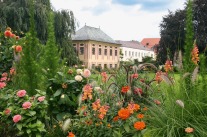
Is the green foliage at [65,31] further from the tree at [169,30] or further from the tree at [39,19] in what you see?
the tree at [169,30]

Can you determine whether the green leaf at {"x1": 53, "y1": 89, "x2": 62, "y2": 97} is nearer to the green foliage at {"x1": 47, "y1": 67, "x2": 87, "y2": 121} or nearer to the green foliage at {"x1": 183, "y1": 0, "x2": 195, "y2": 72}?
the green foliage at {"x1": 47, "y1": 67, "x2": 87, "y2": 121}

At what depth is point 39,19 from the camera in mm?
17062

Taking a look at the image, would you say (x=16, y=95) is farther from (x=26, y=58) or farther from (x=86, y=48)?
(x=86, y=48)

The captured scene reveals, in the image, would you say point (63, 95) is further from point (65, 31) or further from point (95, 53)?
point (95, 53)

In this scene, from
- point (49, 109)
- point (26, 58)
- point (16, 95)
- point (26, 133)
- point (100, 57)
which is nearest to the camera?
point (26, 133)

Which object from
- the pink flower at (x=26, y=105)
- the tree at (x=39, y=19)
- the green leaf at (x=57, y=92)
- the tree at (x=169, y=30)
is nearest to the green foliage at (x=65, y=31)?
the tree at (x=39, y=19)

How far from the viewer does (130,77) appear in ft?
10.4

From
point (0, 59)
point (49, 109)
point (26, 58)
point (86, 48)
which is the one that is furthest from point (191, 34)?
point (86, 48)

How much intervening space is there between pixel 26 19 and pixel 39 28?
2.99 ft

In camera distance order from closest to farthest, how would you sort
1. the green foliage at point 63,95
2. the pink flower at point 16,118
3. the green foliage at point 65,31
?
the pink flower at point 16,118 < the green foliage at point 63,95 < the green foliage at point 65,31

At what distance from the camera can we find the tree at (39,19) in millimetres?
16672

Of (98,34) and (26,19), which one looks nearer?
(26,19)

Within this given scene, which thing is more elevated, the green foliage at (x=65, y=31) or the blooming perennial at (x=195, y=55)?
the green foliage at (x=65, y=31)

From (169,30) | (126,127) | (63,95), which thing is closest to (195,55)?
(126,127)
